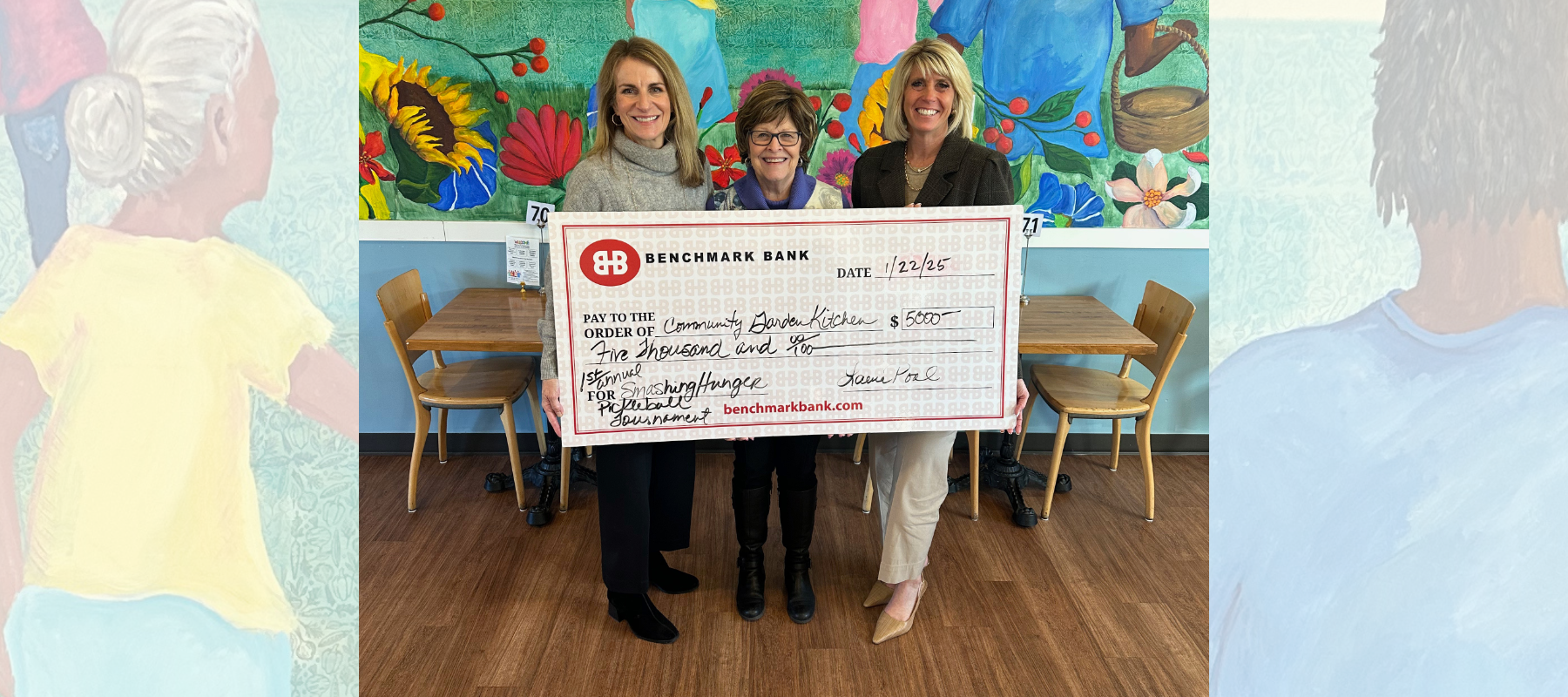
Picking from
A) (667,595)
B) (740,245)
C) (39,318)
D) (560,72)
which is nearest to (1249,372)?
(39,318)

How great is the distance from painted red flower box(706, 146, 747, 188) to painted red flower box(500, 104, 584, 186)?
466 millimetres

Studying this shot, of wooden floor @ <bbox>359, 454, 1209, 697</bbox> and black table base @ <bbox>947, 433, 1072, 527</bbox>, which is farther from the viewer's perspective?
black table base @ <bbox>947, 433, 1072, 527</bbox>

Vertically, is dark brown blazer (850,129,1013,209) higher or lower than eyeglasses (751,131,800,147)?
lower

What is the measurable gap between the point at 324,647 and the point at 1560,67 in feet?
3.16

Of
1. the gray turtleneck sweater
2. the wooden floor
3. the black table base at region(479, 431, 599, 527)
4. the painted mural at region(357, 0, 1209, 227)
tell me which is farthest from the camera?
the painted mural at region(357, 0, 1209, 227)

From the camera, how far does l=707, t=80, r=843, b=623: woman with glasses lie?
1955 mm

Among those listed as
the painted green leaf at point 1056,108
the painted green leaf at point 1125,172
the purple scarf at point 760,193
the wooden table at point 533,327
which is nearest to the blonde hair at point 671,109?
the purple scarf at point 760,193

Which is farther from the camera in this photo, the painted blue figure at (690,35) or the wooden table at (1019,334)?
the painted blue figure at (690,35)

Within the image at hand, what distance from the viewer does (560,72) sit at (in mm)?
3307

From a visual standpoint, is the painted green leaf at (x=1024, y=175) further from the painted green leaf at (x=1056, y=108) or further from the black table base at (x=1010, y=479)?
the black table base at (x=1010, y=479)

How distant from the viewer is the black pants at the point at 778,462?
7.41 feet

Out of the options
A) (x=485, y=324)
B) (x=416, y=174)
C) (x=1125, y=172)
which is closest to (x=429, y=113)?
(x=416, y=174)

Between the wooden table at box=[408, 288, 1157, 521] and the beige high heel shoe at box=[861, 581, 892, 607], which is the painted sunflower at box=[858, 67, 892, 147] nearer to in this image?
→ the wooden table at box=[408, 288, 1157, 521]

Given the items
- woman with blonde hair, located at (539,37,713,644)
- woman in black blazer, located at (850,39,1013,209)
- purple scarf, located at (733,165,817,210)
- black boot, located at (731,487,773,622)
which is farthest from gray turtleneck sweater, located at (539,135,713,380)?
black boot, located at (731,487,773,622)
